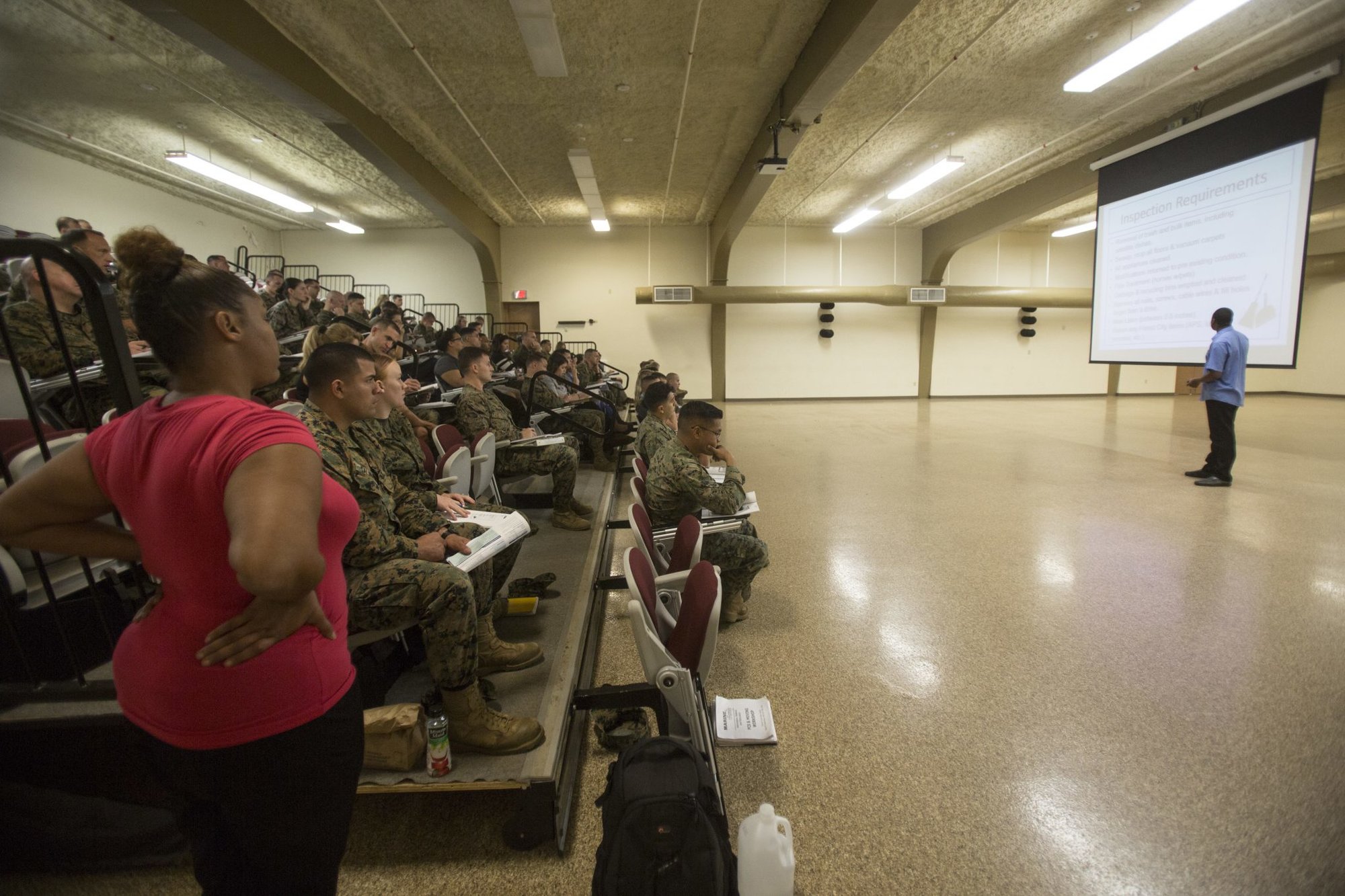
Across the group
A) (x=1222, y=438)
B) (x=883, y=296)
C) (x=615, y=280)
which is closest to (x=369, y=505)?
(x=1222, y=438)

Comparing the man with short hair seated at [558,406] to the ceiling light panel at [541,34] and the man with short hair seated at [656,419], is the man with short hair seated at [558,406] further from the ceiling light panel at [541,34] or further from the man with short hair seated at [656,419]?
the ceiling light panel at [541,34]

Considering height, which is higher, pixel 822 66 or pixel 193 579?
pixel 822 66

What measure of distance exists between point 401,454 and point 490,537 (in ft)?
2.72

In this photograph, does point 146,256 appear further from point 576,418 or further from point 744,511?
point 576,418

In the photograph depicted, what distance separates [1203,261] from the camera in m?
5.54

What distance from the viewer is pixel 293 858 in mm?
832

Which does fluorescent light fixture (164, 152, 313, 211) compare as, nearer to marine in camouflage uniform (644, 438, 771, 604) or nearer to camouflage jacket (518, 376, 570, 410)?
camouflage jacket (518, 376, 570, 410)

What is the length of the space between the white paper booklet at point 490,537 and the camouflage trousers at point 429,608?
9cm

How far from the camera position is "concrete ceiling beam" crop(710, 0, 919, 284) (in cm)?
400

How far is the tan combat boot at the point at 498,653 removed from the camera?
201 cm

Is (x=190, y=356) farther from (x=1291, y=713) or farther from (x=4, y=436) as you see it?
(x=1291, y=713)

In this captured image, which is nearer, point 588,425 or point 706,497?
point 706,497

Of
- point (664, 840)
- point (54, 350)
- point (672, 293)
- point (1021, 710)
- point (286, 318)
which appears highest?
point (672, 293)

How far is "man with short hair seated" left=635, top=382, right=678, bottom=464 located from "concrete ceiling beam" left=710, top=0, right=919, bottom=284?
9.67 ft
